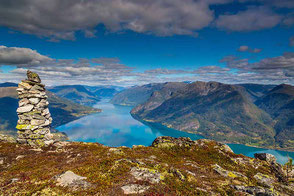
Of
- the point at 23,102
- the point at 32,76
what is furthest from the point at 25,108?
the point at 32,76

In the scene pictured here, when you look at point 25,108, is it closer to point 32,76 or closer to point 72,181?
point 32,76

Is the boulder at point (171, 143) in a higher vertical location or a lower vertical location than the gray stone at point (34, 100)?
lower

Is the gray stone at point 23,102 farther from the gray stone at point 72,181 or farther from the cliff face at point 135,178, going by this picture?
the gray stone at point 72,181

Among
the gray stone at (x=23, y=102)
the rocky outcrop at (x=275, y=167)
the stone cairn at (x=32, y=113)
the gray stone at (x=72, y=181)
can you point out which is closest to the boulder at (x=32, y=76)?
the stone cairn at (x=32, y=113)

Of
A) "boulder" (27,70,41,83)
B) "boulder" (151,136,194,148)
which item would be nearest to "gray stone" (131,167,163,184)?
"boulder" (151,136,194,148)

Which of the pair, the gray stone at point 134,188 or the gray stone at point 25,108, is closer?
the gray stone at point 134,188

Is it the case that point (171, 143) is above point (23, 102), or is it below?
below

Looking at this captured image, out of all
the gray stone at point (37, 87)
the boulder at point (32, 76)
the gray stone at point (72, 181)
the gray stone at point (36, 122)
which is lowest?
the gray stone at point (36, 122)
